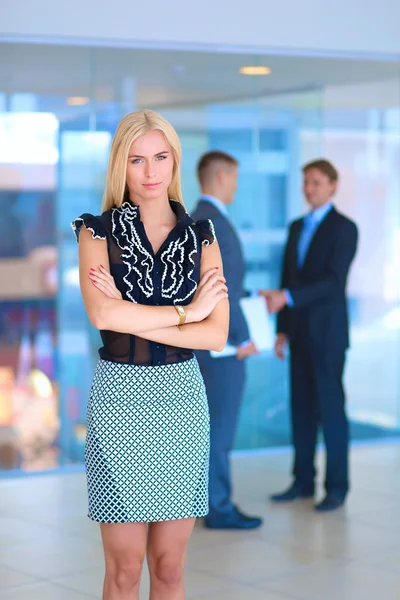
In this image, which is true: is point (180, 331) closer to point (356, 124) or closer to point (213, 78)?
point (213, 78)

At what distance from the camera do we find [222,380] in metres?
5.45

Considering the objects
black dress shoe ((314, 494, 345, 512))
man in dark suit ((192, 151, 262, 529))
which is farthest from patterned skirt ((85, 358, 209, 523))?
black dress shoe ((314, 494, 345, 512))

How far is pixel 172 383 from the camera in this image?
3123mm

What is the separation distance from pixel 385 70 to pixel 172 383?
4.98m

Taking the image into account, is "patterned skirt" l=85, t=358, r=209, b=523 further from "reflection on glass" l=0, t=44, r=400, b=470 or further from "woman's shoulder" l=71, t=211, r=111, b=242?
"reflection on glass" l=0, t=44, r=400, b=470

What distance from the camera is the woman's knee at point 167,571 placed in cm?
314

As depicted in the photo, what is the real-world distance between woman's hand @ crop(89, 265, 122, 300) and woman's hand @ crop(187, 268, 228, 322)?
0.74 ft

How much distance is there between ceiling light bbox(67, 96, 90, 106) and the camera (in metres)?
6.78

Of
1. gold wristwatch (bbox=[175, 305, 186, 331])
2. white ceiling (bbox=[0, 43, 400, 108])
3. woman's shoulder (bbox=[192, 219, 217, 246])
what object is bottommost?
gold wristwatch (bbox=[175, 305, 186, 331])

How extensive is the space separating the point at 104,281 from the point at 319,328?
301 cm

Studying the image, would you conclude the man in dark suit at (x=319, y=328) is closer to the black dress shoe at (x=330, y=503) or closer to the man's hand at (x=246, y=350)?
the black dress shoe at (x=330, y=503)

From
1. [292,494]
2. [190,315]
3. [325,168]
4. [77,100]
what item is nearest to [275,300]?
[325,168]

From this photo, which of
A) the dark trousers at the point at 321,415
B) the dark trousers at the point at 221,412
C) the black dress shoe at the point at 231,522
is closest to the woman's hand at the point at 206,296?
the dark trousers at the point at 221,412

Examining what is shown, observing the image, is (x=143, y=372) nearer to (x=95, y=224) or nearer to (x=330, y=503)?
(x=95, y=224)
